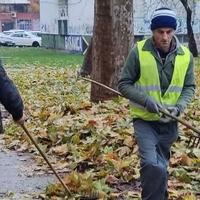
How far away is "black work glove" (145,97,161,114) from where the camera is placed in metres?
5.36

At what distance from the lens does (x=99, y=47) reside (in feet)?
42.0

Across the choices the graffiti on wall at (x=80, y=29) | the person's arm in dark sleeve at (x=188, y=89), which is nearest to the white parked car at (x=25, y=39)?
the graffiti on wall at (x=80, y=29)

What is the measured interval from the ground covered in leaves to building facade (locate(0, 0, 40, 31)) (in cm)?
8372

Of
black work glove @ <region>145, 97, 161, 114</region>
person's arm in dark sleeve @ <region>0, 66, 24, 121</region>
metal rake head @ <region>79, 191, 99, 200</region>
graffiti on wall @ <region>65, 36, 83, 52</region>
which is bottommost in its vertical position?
graffiti on wall @ <region>65, 36, 83, 52</region>

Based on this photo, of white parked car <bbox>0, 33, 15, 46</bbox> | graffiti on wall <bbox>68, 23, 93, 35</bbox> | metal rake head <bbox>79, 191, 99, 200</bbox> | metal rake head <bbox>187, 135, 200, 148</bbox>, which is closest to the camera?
metal rake head <bbox>79, 191, 99, 200</bbox>

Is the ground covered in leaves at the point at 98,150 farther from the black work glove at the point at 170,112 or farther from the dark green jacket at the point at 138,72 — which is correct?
the dark green jacket at the point at 138,72

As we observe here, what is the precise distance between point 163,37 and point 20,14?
91747mm

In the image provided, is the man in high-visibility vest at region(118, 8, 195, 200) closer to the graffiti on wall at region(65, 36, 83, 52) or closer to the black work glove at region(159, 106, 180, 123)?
the black work glove at region(159, 106, 180, 123)

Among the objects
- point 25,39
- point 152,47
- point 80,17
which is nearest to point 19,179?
point 152,47

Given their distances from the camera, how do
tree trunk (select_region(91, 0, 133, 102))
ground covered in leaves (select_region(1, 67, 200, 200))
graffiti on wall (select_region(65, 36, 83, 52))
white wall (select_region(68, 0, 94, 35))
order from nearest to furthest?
1. ground covered in leaves (select_region(1, 67, 200, 200))
2. tree trunk (select_region(91, 0, 133, 102))
3. graffiti on wall (select_region(65, 36, 83, 52))
4. white wall (select_region(68, 0, 94, 35))

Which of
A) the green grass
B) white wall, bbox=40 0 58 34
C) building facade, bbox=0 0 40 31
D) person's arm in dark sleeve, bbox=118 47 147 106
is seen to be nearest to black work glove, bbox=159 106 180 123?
person's arm in dark sleeve, bbox=118 47 147 106

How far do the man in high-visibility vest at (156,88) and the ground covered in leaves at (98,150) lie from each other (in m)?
0.80

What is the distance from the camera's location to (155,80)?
5512 millimetres

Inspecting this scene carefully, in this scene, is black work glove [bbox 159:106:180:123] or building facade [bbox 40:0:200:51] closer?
black work glove [bbox 159:106:180:123]
